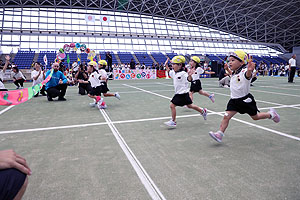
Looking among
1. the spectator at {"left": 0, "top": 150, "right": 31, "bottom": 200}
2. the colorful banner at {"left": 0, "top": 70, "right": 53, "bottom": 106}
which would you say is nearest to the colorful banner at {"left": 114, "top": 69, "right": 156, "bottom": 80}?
the colorful banner at {"left": 0, "top": 70, "right": 53, "bottom": 106}

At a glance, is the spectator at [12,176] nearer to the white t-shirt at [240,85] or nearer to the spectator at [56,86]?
the white t-shirt at [240,85]


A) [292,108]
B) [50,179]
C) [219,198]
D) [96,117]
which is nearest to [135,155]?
[50,179]

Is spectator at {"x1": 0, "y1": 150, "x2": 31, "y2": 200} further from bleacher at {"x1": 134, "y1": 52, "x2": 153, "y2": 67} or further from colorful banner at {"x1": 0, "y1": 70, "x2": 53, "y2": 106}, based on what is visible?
bleacher at {"x1": 134, "y1": 52, "x2": 153, "y2": 67}

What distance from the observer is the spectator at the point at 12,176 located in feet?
3.12

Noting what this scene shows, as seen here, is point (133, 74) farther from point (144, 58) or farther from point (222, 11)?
point (222, 11)

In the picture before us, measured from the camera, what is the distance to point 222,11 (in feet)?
146

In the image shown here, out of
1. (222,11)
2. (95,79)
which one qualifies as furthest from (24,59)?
(222,11)

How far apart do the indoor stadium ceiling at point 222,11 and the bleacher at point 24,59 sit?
10517 millimetres

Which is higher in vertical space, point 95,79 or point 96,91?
point 95,79

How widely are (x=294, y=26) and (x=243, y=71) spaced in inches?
2263

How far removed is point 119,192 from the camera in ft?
6.43

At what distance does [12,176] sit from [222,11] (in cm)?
5070

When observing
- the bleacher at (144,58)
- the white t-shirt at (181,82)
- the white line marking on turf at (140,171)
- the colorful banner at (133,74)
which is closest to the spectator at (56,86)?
the white line marking on turf at (140,171)

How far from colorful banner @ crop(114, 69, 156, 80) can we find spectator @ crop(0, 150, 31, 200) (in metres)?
21.5
